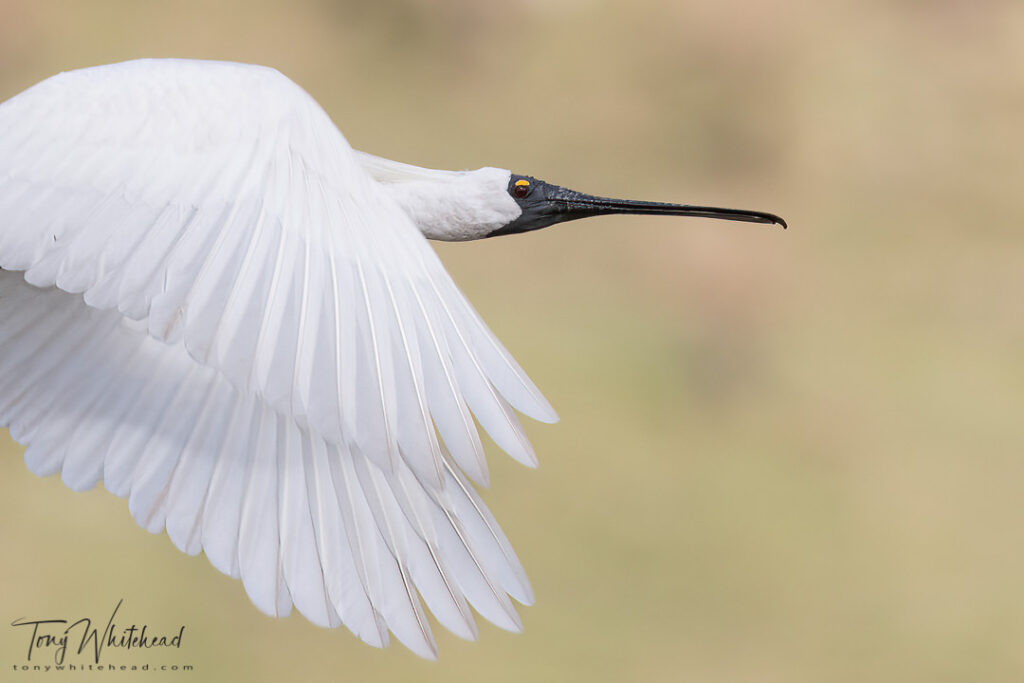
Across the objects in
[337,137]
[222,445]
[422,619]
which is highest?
[337,137]

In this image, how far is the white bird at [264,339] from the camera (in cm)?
52

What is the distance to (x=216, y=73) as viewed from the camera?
63 cm

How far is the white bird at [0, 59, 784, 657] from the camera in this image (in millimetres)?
521

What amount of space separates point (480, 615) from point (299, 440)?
0.18 metres

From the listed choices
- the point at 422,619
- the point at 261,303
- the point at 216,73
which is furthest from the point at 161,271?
the point at 422,619

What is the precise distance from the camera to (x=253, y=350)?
506 mm

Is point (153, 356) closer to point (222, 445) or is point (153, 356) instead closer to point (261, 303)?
point (222, 445)

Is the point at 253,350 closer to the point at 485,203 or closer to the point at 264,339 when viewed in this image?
the point at 264,339

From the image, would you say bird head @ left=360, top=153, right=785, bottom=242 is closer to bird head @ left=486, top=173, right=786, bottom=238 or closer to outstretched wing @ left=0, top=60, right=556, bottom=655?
bird head @ left=486, top=173, right=786, bottom=238

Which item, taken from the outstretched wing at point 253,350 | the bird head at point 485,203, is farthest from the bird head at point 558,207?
the outstretched wing at point 253,350

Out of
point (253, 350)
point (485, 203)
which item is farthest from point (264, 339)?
point (485, 203)

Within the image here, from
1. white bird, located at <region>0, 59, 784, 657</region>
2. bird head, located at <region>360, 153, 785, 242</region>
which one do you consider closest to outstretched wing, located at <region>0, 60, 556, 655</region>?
white bird, located at <region>0, 59, 784, 657</region>

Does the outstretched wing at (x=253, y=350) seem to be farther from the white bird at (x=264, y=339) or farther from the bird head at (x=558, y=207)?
the bird head at (x=558, y=207)

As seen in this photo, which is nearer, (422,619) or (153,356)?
(422,619)
